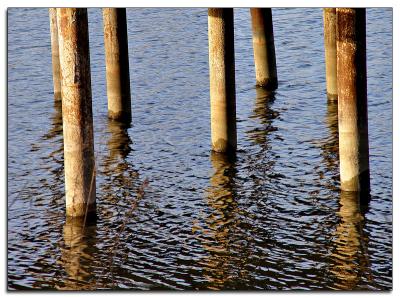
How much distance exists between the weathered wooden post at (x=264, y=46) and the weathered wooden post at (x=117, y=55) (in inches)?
142

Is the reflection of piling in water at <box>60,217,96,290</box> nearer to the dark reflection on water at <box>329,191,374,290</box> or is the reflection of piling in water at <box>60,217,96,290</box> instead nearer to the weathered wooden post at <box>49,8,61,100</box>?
the dark reflection on water at <box>329,191,374,290</box>

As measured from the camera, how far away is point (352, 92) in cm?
1675

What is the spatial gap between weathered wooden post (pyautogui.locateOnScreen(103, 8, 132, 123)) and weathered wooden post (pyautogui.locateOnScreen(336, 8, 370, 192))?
241 inches

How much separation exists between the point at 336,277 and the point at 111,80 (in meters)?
8.73

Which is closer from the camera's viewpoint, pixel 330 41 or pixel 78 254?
pixel 78 254

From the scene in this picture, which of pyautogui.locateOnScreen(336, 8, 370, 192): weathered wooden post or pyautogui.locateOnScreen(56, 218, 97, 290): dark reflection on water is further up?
pyautogui.locateOnScreen(336, 8, 370, 192): weathered wooden post

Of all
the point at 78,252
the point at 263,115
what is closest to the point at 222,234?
the point at 78,252

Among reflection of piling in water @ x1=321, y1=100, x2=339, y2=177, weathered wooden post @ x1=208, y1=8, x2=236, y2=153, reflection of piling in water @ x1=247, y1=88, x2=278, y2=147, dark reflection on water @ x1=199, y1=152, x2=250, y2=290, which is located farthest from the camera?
reflection of piling in water @ x1=247, y1=88, x2=278, y2=147

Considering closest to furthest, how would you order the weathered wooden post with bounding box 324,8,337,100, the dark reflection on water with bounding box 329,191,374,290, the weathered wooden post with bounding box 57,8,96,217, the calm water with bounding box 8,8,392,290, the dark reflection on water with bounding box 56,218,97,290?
the dark reflection on water with bounding box 329,191,374,290, the dark reflection on water with bounding box 56,218,97,290, the calm water with bounding box 8,8,392,290, the weathered wooden post with bounding box 57,8,96,217, the weathered wooden post with bounding box 324,8,337,100

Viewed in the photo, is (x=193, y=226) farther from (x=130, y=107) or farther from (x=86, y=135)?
(x=130, y=107)

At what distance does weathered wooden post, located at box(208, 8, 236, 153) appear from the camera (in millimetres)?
19250

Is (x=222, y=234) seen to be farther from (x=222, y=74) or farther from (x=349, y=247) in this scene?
(x=222, y=74)

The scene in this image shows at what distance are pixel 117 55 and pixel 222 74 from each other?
10.4 feet

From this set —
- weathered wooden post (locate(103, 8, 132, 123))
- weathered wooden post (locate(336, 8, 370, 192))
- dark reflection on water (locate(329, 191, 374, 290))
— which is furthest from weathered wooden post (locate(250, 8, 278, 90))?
weathered wooden post (locate(336, 8, 370, 192))
